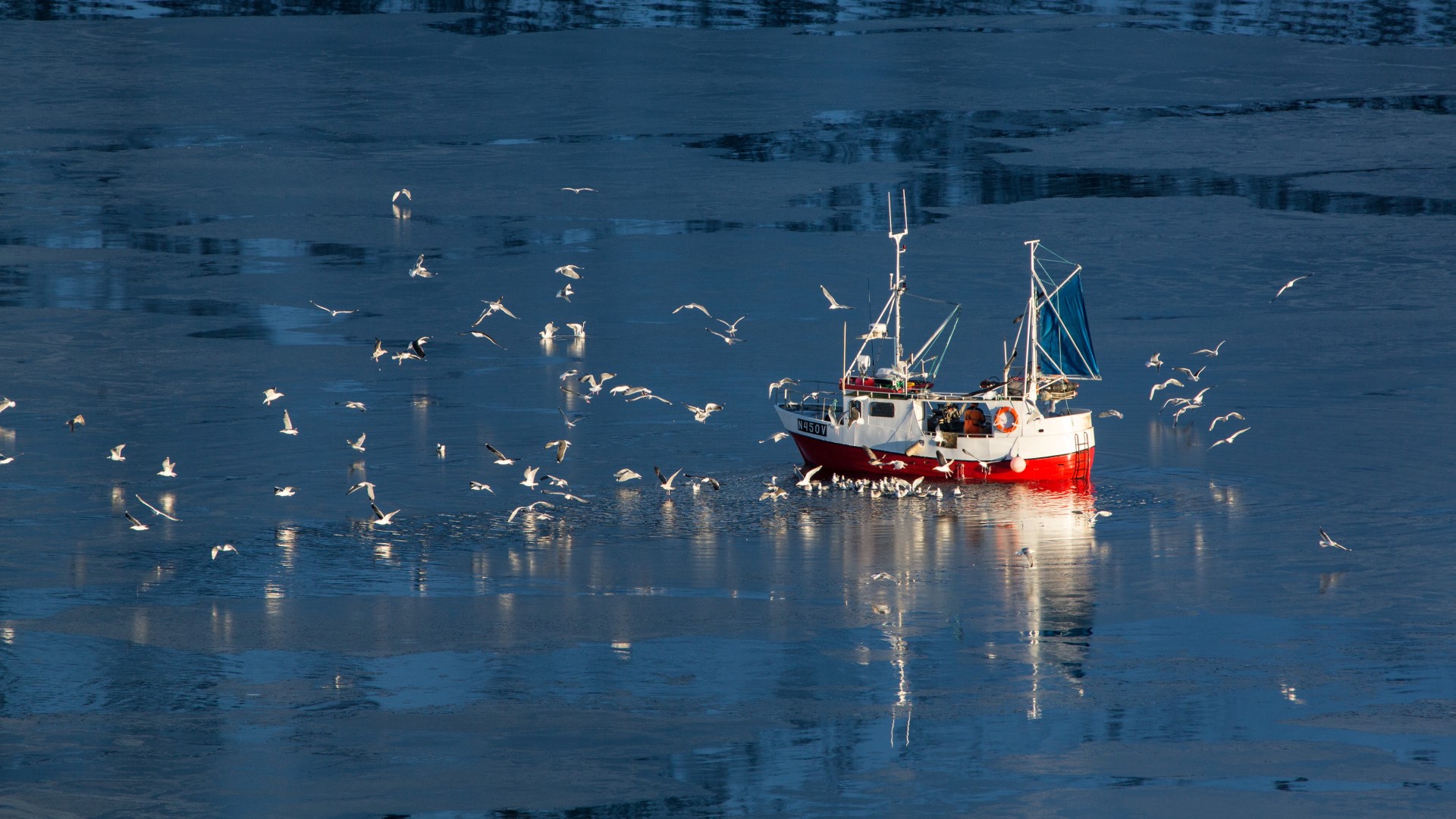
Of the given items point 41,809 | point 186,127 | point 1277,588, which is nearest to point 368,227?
point 186,127

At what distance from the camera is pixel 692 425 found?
125 ft

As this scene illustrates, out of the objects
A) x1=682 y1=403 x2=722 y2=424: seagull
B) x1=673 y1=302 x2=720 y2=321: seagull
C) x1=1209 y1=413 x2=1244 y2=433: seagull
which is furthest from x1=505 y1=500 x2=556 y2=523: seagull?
x1=1209 y1=413 x2=1244 y2=433: seagull

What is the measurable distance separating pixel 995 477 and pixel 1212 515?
5.32 m

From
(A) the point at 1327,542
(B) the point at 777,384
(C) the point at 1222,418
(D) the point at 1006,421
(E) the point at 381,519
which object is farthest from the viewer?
(C) the point at 1222,418

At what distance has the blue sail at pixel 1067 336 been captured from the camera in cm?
3838

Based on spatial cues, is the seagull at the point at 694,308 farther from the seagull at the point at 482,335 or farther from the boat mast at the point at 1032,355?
the boat mast at the point at 1032,355

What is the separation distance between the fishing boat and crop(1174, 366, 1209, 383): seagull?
269cm

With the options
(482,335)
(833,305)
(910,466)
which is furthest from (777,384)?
(482,335)

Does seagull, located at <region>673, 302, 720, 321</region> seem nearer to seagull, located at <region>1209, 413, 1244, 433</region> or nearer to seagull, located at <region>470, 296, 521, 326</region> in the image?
seagull, located at <region>470, 296, 521, 326</region>

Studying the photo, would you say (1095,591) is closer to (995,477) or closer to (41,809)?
(995,477)

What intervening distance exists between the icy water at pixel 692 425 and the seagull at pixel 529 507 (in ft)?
0.62

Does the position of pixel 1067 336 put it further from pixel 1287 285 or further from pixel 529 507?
pixel 529 507

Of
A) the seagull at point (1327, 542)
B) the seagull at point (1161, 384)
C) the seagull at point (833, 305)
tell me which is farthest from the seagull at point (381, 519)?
the seagull at point (1161, 384)

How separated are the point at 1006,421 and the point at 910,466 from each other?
1975 mm
